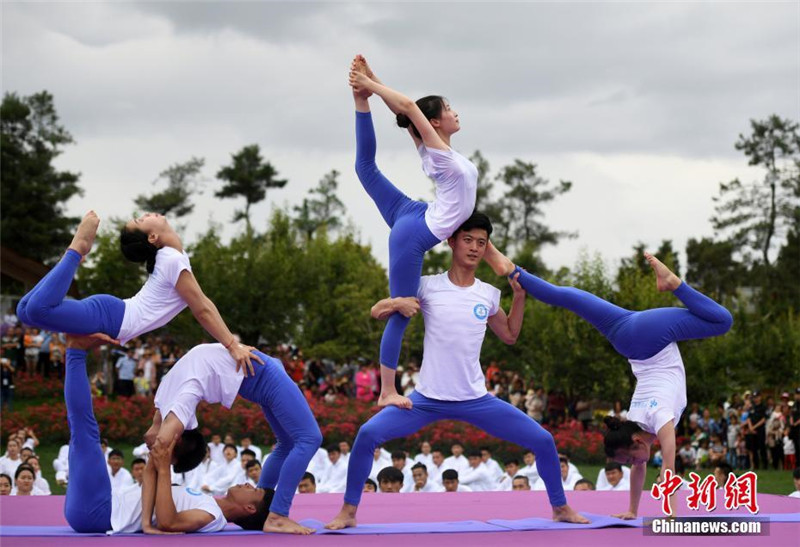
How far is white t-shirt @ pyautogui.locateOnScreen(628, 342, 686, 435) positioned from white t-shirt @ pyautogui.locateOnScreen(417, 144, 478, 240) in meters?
1.61

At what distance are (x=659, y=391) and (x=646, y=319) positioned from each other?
1.56 ft

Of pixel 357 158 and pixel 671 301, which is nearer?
pixel 357 158

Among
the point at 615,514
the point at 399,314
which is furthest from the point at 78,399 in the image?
the point at 615,514

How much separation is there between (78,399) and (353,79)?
8.66ft

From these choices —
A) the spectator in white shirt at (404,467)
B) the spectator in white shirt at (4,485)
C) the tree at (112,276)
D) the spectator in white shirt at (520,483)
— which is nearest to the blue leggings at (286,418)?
the spectator in white shirt at (4,485)

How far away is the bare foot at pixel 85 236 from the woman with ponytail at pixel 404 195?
1.74 metres

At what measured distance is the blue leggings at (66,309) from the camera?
6.10 metres

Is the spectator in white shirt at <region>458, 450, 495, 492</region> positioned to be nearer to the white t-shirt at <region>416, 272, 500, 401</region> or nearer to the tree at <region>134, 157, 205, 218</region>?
the white t-shirt at <region>416, 272, 500, 401</region>

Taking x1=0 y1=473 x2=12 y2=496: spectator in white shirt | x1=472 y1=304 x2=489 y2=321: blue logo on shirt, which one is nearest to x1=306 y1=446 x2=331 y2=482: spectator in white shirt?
x1=0 y1=473 x2=12 y2=496: spectator in white shirt

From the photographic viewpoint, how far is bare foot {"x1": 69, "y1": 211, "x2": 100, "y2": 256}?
6.34 meters

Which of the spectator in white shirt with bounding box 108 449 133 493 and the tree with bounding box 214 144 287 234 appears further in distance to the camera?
the tree with bounding box 214 144 287 234

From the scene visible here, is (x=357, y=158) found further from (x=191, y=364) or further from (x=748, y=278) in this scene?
(x=748, y=278)

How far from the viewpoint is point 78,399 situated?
6285 mm

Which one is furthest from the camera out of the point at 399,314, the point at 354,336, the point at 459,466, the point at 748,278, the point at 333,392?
the point at 748,278
